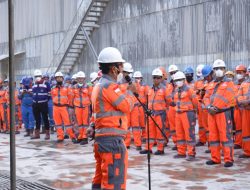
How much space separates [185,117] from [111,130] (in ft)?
15.7

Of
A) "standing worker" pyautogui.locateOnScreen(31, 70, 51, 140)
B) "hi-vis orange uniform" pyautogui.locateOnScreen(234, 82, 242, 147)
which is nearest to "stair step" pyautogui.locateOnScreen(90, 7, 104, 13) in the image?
"standing worker" pyautogui.locateOnScreen(31, 70, 51, 140)

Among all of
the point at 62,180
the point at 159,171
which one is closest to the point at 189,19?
the point at 159,171

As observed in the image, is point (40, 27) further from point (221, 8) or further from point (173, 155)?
point (173, 155)

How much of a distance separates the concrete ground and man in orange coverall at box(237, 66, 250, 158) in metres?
0.38

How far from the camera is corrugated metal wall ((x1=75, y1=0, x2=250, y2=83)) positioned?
14391 millimetres

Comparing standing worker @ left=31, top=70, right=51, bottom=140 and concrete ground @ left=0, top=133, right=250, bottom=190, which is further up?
standing worker @ left=31, top=70, right=51, bottom=140

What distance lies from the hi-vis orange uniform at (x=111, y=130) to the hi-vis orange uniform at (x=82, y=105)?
7673 millimetres

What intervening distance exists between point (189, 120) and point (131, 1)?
10.4 metres

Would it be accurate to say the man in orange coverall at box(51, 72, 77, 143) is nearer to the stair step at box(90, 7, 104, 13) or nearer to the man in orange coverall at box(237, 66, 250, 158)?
the man in orange coverall at box(237, 66, 250, 158)

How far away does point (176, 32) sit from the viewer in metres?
16.7

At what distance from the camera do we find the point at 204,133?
469 inches

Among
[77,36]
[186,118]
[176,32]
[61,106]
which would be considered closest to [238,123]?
[186,118]

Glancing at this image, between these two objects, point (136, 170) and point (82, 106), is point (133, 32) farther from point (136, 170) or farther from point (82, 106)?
point (136, 170)

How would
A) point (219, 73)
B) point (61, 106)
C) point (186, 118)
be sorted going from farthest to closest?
point (61, 106), point (186, 118), point (219, 73)
